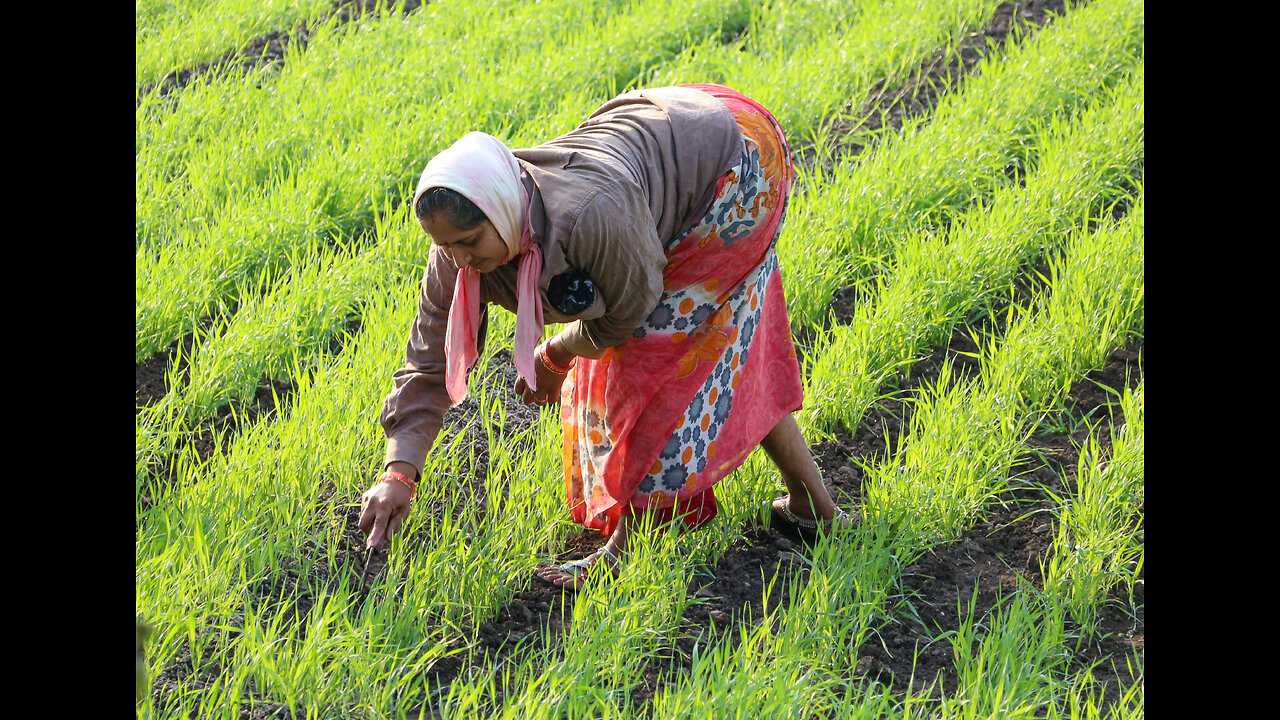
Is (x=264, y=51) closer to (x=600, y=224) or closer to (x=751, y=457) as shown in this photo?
(x=751, y=457)

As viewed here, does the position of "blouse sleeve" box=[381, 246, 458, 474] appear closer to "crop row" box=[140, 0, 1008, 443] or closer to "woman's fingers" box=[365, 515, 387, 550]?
"woman's fingers" box=[365, 515, 387, 550]

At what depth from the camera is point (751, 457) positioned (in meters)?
2.85

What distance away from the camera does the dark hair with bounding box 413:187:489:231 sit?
190 cm

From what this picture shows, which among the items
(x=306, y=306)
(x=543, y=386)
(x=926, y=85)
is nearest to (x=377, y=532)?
(x=543, y=386)

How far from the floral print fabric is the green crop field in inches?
7.5

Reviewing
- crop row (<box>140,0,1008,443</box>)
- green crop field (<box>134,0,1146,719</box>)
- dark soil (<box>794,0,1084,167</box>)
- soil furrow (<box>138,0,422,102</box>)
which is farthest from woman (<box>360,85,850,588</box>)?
soil furrow (<box>138,0,422,102</box>)

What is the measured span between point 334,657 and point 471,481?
28.1 inches

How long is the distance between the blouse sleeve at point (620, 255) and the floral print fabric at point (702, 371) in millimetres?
214

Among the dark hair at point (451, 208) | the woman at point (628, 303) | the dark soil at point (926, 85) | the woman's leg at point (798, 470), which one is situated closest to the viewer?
the dark hair at point (451, 208)

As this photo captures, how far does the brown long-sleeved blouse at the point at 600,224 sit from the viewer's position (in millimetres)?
2014

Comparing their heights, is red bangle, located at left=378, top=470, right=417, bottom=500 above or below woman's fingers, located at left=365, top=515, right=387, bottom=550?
above

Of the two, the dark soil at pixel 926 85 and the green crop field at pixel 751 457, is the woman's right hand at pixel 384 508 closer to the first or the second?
the green crop field at pixel 751 457

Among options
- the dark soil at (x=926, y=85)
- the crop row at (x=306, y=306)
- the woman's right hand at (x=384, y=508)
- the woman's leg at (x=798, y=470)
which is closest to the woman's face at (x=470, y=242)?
the woman's right hand at (x=384, y=508)

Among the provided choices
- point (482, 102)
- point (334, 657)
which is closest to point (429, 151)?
point (482, 102)
